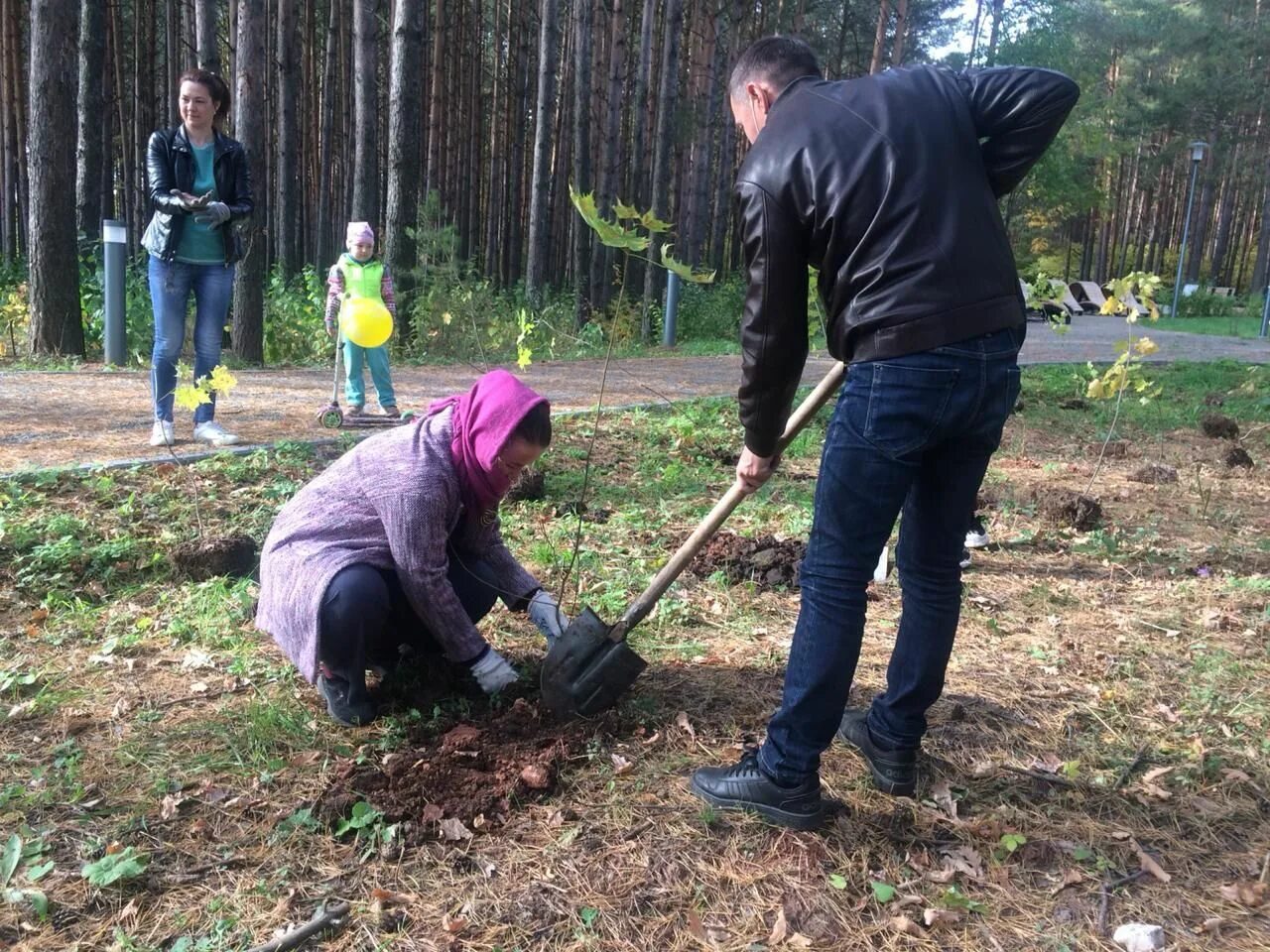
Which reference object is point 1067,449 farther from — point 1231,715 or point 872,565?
point 872,565

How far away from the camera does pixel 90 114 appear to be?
36.1 feet

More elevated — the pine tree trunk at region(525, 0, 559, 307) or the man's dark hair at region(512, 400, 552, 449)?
the pine tree trunk at region(525, 0, 559, 307)

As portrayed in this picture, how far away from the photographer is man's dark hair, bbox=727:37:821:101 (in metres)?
2.08

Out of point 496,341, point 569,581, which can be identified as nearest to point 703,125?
point 496,341

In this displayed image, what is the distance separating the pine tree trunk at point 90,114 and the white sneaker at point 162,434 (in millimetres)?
7453

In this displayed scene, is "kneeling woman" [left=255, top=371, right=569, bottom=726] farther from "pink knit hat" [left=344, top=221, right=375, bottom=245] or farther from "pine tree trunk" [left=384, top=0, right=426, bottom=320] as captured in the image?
"pine tree trunk" [left=384, top=0, right=426, bottom=320]

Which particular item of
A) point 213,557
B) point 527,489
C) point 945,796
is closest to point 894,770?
point 945,796

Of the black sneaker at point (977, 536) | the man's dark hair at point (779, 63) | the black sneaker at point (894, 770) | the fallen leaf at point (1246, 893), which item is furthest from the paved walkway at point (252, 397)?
the fallen leaf at point (1246, 893)

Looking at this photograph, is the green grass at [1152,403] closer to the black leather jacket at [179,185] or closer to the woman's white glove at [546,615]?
the woman's white glove at [546,615]

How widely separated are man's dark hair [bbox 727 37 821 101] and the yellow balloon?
165 inches

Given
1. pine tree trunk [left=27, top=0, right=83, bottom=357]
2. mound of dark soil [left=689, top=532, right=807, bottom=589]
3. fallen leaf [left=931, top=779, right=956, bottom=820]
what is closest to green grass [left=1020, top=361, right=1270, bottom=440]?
mound of dark soil [left=689, top=532, right=807, bottom=589]

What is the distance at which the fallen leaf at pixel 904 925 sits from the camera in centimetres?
188

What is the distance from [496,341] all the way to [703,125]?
335 inches

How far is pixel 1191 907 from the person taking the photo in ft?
6.46
